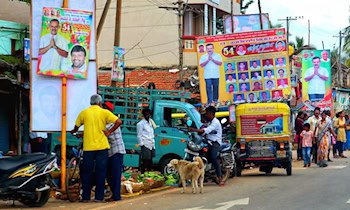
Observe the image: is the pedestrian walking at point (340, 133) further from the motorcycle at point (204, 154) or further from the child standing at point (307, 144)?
the motorcycle at point (204, 154)

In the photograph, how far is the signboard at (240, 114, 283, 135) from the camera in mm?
17359

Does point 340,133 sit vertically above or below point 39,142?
below

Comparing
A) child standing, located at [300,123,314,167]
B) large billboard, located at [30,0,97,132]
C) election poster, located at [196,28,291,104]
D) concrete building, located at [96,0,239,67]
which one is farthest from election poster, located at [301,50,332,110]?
large billboard, located at [30,0,97,132]

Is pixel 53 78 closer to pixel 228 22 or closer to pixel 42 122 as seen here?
pixel 42 122

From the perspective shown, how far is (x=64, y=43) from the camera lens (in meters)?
12.0

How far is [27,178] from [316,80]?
23308 millimetres

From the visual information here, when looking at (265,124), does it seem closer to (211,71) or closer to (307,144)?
(307,144)

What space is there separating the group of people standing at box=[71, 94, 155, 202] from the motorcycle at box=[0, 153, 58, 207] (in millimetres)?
685

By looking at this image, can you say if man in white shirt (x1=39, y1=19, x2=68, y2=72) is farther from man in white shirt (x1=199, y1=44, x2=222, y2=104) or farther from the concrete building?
the concrete building

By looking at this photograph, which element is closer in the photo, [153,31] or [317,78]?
[317,78]

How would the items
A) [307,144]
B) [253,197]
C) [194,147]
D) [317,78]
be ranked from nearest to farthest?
[253,197] → [194,147] → [307,144] → [317,78]

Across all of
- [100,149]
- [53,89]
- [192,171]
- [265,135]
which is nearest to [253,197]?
[192,171]

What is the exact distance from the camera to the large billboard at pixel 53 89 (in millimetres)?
11859

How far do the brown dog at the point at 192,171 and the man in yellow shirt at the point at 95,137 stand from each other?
2.42 m
